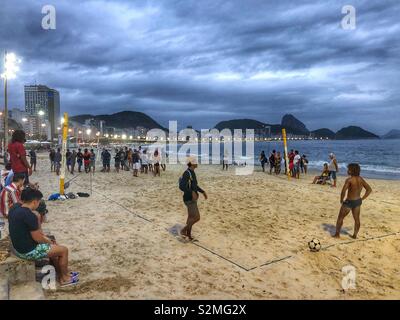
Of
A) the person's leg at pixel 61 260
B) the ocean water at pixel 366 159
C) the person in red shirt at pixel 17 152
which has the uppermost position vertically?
the person in red shirt at pixel 17 152

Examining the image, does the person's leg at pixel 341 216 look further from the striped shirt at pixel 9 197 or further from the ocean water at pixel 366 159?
the ocean water at pixel 366 159

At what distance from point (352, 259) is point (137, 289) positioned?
4765 millimetres

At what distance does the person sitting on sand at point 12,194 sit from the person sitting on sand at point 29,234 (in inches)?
98.1

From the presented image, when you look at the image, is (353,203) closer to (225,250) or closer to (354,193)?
(354,193)

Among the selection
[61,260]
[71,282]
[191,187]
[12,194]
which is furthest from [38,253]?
[12,194]

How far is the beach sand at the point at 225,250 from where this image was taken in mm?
5336

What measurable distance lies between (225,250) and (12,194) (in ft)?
17.8

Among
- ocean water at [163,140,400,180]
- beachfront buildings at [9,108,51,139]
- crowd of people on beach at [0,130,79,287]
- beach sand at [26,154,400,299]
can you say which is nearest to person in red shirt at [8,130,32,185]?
beach sand at [26,154,400,299]

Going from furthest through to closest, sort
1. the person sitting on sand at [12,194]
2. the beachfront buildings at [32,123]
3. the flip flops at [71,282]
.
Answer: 1. the beachfront buildings at [32,123]
2. the person sitting on sand at [12,194]
3. the flip flops at [71,282]

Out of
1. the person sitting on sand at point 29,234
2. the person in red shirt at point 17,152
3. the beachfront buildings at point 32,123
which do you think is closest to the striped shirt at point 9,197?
the person in red shirt at point 17,152
